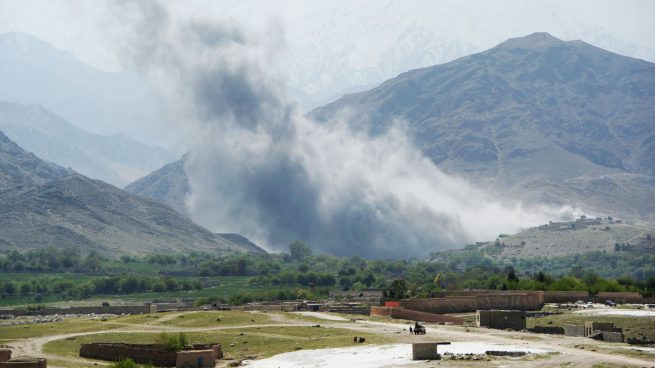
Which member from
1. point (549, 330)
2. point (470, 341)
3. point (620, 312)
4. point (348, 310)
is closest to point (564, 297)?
point (348, 310)

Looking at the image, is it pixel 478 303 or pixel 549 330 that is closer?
pixel 549 330

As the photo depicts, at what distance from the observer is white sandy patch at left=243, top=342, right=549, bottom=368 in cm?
8044

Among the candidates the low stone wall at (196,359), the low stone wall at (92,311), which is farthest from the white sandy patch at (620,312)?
the low stone wall at (92,311)

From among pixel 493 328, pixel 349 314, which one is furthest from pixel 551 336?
pixel 349 314

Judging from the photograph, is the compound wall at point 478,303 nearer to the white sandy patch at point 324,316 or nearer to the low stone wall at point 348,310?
the low stone wall at point 348,310

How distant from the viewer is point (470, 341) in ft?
299

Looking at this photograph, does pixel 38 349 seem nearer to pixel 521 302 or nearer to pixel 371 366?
pixel 371 366

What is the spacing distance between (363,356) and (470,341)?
35.1 feet

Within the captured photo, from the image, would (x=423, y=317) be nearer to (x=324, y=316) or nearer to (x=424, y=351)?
(x=324, y=316)

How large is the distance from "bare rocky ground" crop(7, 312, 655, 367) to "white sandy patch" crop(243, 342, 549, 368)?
1.04 meters

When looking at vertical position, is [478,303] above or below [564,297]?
below

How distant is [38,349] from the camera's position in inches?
4033

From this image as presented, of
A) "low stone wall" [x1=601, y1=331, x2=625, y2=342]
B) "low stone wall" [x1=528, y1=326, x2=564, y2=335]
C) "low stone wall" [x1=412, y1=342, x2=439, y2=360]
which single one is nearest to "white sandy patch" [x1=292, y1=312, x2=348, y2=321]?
"low stone wall" [x1=528, y1=326, x2=564, y2=335]

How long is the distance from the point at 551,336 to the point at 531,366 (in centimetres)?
2376
